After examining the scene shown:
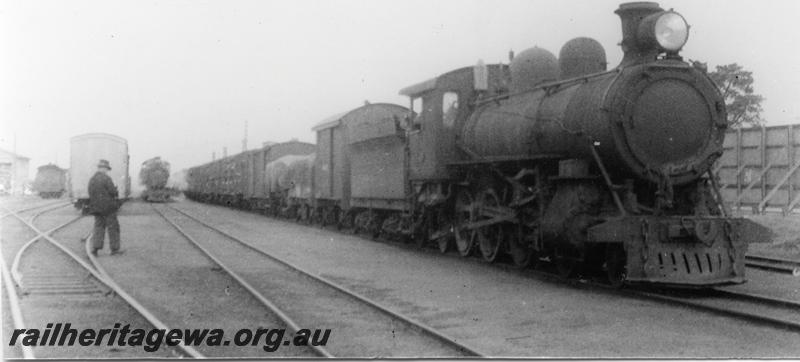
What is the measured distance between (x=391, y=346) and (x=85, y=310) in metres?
3.59

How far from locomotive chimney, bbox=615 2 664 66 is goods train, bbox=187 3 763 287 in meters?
0.02

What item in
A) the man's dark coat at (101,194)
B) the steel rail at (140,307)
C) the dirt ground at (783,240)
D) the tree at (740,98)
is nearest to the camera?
the steel rail at (140,307)

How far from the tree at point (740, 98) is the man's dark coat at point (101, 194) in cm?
1747

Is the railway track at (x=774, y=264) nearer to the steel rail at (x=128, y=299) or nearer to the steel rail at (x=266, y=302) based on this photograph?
the steel rail at (x=266, y=302)

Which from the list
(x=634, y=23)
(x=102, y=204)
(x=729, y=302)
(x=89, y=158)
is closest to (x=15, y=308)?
(x=102, y=204)

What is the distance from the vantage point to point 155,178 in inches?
1871

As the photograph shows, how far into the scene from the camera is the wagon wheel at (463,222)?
13.3 m

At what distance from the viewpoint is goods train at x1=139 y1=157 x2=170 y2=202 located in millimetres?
47219

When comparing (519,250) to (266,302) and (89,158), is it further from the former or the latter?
(89,158)

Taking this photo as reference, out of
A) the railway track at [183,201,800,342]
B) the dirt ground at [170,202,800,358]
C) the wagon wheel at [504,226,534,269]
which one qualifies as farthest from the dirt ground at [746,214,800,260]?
the dirt ground at [170,202,800,358]

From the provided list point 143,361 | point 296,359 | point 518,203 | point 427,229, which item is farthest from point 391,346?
point 427,229

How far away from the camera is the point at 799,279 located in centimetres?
1038

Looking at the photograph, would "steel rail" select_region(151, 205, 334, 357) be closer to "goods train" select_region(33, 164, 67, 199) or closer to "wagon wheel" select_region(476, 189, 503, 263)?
"wagon wheel" select_region(476, 189, 503, 263)

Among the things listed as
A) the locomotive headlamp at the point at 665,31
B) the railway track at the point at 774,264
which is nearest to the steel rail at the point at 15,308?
the locomotive headlamp at the point at 665,31
